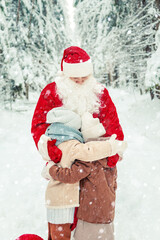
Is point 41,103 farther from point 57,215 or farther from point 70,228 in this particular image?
point 70,228

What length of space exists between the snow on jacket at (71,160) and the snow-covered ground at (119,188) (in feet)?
4.37

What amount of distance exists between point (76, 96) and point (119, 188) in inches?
102

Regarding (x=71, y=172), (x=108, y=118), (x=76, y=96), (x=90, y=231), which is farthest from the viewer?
(x=108, y=118)

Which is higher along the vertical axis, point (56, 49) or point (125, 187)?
point (56, 49)

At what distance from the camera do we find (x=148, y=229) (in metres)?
2.97

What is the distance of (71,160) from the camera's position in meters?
1.87

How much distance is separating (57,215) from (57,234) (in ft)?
0.65

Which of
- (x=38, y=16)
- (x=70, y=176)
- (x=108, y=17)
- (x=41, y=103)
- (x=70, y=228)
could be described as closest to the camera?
(x=70, y=176)

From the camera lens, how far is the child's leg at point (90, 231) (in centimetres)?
193

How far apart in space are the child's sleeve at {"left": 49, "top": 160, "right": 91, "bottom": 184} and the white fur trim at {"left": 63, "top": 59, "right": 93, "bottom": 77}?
37.3 inches

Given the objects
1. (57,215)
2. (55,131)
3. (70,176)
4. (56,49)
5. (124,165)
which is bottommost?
(124,165)

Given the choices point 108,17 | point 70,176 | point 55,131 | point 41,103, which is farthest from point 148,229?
point 108,17

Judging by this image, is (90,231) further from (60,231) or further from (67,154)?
(67,154)

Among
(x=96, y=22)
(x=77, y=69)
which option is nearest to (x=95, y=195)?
(x=77, y=69)
